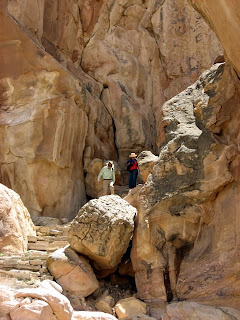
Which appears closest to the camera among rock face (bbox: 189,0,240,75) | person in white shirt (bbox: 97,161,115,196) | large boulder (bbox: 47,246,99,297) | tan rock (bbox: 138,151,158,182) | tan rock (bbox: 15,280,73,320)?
tan rock (bbox: 15,280,73,320)

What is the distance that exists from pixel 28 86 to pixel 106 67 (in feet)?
13.4

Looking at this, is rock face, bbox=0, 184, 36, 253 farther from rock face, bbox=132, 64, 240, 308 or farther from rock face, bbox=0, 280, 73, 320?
rock face, bbox=0, 280, 73, 320

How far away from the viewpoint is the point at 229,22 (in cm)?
634

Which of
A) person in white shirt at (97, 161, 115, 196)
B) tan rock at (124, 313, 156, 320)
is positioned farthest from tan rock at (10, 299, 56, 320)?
person in white shirt at (97, 161, 115, 196)

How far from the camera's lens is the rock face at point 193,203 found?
728 centimetres

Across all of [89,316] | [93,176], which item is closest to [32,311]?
[89,316]

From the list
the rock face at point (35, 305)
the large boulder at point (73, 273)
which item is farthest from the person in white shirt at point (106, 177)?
the rock face at point (35, 305)

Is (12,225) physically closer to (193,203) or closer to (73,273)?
(73,273)

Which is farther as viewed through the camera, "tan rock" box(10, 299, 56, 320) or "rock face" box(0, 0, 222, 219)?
"rock face" box(0, 0, 222, 219)

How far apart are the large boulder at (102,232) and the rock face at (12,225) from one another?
1267 millimetres

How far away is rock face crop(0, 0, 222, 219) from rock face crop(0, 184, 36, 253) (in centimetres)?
398

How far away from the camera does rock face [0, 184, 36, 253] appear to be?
27.7 ft

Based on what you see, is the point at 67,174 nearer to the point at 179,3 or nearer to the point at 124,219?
the point at 124,219

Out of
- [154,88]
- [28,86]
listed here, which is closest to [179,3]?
[154,88]
